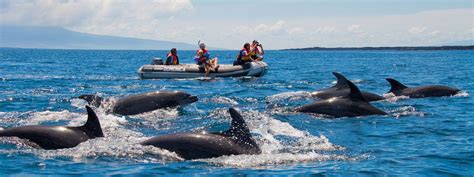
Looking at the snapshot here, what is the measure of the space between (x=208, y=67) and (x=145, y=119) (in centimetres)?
2011

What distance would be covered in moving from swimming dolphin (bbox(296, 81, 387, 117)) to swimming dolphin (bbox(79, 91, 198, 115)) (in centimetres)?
363

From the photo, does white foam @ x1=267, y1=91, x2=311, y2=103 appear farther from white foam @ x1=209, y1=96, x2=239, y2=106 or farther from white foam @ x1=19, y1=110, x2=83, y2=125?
white foam @ x1=19, y1=110, x2=83, y2=125

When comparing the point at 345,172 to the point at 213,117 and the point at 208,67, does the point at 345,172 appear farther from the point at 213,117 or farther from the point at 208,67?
the point at 208,67

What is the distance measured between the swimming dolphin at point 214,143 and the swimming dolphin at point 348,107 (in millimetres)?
6198

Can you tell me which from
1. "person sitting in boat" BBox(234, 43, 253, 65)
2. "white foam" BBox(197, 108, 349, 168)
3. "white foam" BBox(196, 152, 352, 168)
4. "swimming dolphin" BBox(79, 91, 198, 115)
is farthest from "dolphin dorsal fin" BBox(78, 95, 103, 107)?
"person sitting in boat" BBox(234, 43, 253, 65)

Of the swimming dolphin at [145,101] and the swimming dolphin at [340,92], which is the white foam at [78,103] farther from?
the swimming dolphin at [340,92]

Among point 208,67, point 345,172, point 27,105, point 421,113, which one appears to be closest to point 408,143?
point 345,172

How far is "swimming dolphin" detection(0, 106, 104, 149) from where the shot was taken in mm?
12570

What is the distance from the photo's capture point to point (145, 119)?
1744 centimetres

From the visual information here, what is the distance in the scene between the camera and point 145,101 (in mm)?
18906

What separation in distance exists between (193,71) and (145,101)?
61.3 feet

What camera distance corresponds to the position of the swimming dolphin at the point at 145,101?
61.1ft

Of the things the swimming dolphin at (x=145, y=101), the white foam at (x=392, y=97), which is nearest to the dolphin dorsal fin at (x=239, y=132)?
the swimming dolphin at (x=145, y=101)

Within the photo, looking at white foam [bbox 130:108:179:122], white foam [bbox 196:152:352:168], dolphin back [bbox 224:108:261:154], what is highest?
dolphin back [bbox 224:108:261:154]
